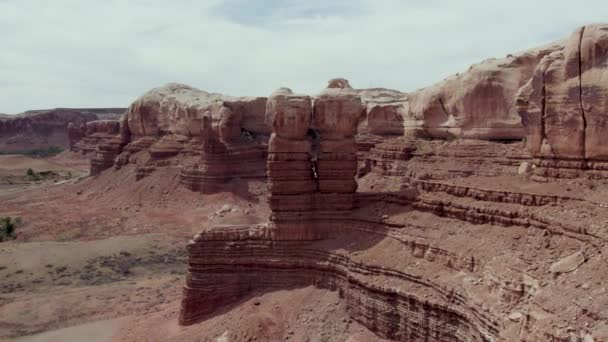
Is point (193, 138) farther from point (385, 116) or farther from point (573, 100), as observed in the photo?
point (573, 100)

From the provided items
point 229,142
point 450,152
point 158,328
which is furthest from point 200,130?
point 158,328

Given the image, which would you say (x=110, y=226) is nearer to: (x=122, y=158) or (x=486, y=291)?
(x=122, y=158)

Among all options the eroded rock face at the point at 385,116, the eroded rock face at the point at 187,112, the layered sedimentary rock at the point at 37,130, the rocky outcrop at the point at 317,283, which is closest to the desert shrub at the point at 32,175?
the eroded rock face at the point at 187,112

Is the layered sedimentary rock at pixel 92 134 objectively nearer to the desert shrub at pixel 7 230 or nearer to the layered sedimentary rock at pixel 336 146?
the desert shrub at pixel 7 230

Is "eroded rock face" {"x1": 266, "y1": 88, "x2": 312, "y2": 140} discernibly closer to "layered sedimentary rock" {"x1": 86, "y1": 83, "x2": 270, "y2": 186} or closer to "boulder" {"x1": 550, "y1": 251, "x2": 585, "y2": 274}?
"boulder" {"x1": 550, "y1": 251, "x2": 585, "y2": 274}

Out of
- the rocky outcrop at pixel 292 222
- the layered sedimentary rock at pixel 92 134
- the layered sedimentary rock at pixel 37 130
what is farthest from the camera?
the layered sedimentary rock at pixel 37 130

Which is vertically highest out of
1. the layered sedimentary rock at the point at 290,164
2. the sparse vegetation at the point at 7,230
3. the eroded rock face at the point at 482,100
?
the eroded rock face at the point at 482,100

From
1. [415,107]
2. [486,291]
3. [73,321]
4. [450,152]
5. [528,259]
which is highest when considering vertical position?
[415,107]

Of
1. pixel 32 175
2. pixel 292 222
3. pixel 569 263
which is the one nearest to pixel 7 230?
pixel 292 222
